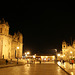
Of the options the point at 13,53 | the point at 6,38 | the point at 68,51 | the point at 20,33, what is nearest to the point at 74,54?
the point at 68,51

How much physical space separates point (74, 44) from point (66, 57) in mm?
10892

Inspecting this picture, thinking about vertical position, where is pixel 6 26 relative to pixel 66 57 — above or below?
above

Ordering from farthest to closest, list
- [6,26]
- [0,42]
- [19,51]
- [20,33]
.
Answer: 1. [20,33]
2. [19,51]
3. [6,26]
4. [0,42]

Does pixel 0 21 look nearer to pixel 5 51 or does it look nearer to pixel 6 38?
pixel 6 38

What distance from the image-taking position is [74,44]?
354ft

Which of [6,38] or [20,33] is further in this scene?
[20,33]

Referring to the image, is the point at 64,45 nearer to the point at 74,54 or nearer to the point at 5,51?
the point at 74,54

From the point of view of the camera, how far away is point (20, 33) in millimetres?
71000

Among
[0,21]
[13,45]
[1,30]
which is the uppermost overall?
[0,21]

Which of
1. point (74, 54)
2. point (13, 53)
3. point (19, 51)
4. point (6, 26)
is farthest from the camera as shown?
point (74, 54)

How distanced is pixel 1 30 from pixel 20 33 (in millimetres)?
26720

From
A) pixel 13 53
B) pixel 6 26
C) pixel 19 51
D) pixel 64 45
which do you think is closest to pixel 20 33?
pixel 19 51

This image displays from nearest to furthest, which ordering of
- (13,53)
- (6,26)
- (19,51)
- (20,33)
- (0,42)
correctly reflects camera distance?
(0,42), (6,26), (13,53), (19,51), (20,33)

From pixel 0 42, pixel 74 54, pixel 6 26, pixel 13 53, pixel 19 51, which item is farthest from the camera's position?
pixel 74 54
